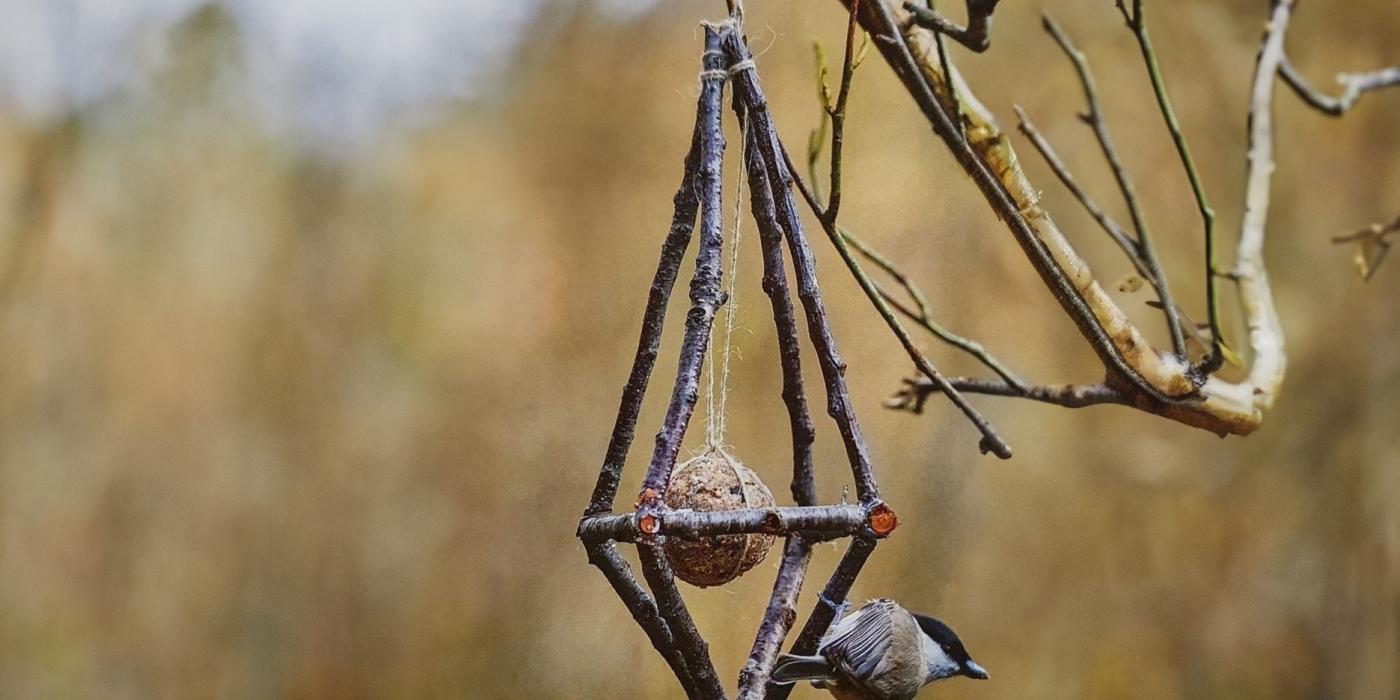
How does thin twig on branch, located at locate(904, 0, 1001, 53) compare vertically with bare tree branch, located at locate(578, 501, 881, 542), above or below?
above

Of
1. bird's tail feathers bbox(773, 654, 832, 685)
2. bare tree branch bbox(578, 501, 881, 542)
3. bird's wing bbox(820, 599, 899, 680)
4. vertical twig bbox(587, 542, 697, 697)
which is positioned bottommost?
bird's tail feathers bbox(773, 654, 832, 685)

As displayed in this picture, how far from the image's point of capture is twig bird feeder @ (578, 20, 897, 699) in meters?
0.71

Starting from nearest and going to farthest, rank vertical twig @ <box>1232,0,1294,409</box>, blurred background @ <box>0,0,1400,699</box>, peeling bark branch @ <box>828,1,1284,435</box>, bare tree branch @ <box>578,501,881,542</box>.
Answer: bare tree branch @ <box>578,501,881,542</box>, peeling bark branch @ <box>828,1,1284,435</box>, vertical twig @ <box>1232,0,1294,409</box>, blurred background @ <box>0,0,1400,699</box>

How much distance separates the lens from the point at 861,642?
79 centimetres

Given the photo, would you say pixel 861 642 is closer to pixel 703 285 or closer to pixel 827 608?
pixel 827 608

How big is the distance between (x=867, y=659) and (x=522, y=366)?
1.16m

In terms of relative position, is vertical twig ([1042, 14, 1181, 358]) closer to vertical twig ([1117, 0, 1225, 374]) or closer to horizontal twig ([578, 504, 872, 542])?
vertical twig ([1117, 0, 1225, 374])

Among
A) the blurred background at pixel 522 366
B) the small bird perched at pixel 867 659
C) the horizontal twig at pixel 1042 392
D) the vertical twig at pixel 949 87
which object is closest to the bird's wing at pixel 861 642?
the small bird perched at pixel 867 659

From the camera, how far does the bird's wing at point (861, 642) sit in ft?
2.57

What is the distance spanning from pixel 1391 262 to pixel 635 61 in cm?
136

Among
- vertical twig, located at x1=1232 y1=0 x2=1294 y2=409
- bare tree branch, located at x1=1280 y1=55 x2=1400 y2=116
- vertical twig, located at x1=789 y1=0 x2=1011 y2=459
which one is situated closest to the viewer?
vertical twig, located at x1=789 y1=0 x2=1011 y2=459

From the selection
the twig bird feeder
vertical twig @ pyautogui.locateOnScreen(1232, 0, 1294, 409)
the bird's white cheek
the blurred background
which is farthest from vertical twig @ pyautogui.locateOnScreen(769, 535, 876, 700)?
the blurred background

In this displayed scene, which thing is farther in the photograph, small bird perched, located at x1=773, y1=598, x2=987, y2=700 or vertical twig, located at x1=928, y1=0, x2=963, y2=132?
vertical twig, located at x1=928, y1=0, x2=963, y2=132

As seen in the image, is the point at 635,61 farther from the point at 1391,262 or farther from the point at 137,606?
the point at 1391,262
